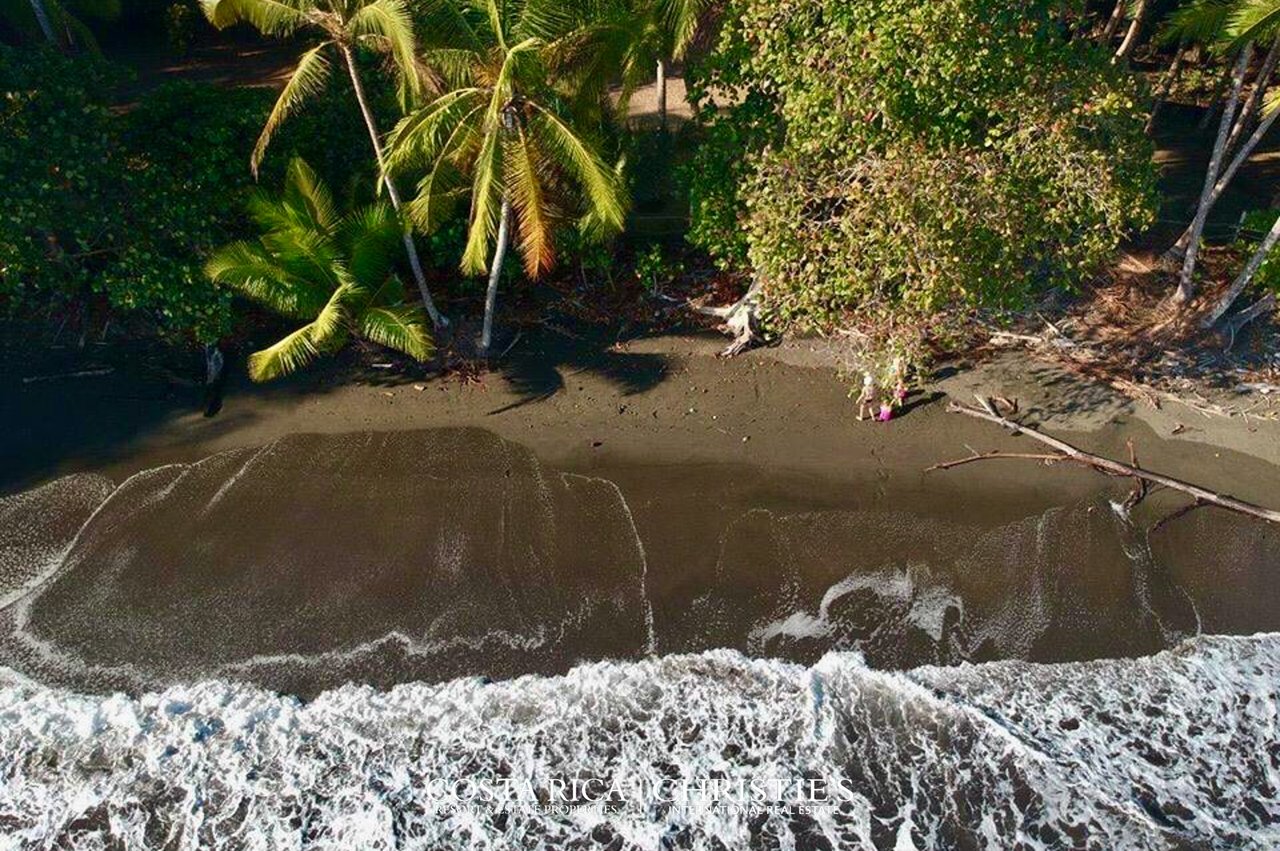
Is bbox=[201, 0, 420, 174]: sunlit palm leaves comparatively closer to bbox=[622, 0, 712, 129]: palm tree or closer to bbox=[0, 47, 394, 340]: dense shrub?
bbox=[0, 47, 394, 340]: dense shrub

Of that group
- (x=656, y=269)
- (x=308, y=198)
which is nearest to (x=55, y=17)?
(x=308, y=198)

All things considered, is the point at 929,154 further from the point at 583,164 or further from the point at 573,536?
the point at 573,536

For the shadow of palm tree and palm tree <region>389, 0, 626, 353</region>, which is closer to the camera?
palm tree <region>389, 0, 626, 353</region>

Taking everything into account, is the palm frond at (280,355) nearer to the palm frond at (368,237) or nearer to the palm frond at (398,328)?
the palm frond at (398,328)

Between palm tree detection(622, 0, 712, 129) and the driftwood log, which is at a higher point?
palm tree detection(622, 0, 712, 129)

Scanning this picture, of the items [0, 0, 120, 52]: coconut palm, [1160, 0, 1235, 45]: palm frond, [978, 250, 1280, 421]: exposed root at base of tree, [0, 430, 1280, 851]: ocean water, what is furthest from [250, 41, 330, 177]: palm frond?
[1160, 0, 1235, 45]: palm frond

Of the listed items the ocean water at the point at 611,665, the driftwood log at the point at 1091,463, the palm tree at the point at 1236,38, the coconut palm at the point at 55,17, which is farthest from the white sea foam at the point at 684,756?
the coconut palm at the point at 55,17
